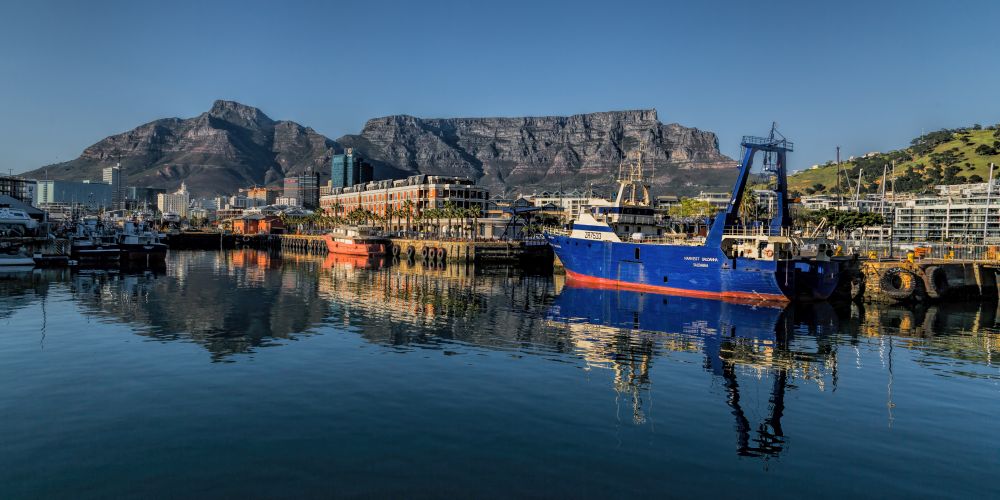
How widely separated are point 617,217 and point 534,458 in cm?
5679

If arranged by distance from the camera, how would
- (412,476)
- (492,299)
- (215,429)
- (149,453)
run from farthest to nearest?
(492,299) → (215,429) → (149,453) → (412,476)

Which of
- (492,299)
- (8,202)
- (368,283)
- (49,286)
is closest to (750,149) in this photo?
(492,299)

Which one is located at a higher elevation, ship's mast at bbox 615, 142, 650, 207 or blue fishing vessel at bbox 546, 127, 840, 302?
ship's mast at bbox 615, 142, 650, 207

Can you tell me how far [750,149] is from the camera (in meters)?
Answer: 64.1

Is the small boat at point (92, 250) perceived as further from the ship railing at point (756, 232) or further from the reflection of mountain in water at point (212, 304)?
the ship railing at point (756, 232)

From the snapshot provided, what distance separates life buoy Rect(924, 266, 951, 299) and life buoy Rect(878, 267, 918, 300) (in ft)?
4.47

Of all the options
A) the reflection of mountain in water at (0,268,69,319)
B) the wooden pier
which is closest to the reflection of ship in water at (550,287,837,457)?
the wooden pier

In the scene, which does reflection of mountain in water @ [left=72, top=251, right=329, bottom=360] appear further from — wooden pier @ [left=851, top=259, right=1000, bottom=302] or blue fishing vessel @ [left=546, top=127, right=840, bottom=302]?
wooden pier @ [left=851, top=259, right=1000, bottom=302]

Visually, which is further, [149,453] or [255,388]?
[255,388]

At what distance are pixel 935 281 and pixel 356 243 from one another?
106 m

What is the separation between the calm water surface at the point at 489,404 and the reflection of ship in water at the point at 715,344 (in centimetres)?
21

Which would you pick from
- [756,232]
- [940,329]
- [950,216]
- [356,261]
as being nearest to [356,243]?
[356,261]

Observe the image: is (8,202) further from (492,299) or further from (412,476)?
(412,476)

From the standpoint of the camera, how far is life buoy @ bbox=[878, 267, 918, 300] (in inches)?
2327
